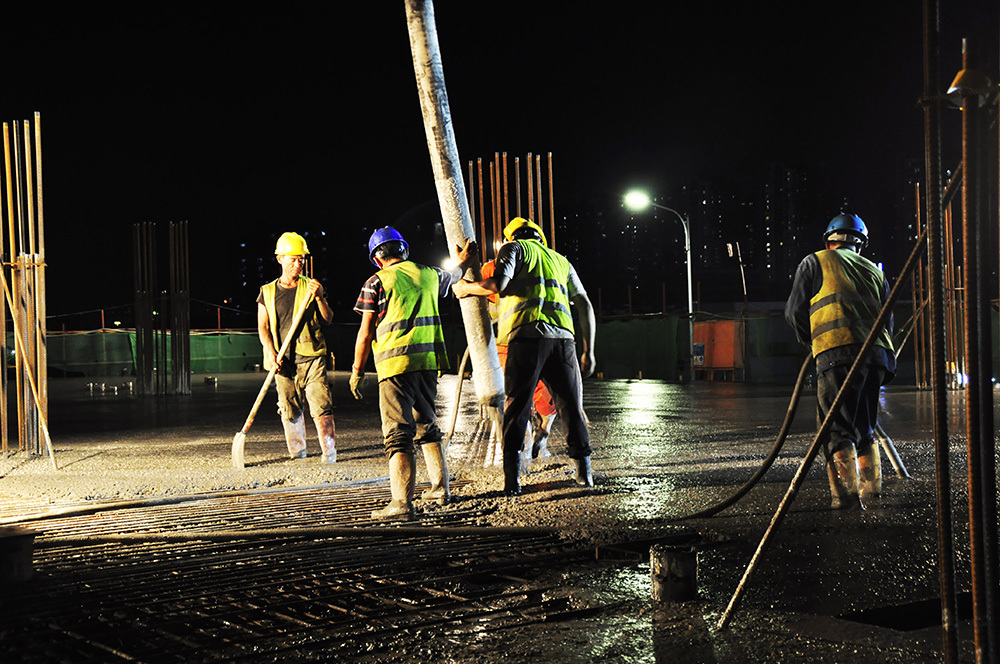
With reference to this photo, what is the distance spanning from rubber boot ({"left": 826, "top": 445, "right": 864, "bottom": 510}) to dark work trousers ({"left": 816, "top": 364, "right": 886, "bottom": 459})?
67 millimetres

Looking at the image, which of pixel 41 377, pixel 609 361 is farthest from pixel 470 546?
pixel 609 361

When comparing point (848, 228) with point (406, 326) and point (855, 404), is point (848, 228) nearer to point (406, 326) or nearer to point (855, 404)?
point (855, 404)

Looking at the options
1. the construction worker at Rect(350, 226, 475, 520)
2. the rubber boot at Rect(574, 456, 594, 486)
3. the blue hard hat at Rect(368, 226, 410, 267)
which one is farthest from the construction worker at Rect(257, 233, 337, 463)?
the rubber boot at Rect(574, 456, 594, 486)

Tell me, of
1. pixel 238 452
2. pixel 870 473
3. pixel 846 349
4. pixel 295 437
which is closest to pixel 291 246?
pixel 295 437

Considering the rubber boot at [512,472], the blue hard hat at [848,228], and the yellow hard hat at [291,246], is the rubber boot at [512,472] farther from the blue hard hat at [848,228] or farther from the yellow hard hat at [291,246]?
the yellow hard hat at [291,246]

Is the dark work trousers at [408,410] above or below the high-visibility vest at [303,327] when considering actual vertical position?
below

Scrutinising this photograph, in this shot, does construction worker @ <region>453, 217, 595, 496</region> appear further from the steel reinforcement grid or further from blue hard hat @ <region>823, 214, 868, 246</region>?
blue hard hat @ <region>823, 214, 868, 246</region>

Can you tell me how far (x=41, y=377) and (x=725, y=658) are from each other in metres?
7.97

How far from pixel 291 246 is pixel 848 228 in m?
4.98

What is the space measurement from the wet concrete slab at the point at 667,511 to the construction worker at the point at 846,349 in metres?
0.23

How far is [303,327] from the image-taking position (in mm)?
8781

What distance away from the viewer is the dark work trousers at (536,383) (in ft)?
21.2

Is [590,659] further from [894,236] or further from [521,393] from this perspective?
[894,236]

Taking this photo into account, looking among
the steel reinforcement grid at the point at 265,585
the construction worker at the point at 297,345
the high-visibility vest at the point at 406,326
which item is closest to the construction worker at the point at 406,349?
the high-visibility vest at the point at 406,326
